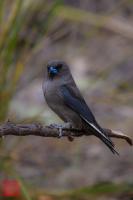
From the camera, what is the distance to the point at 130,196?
6102 mm

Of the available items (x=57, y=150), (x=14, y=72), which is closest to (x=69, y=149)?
(x=57, y=150)

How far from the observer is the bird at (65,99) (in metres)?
4.25

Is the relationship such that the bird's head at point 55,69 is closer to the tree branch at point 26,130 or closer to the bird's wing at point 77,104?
the bird's wing at point 77,104

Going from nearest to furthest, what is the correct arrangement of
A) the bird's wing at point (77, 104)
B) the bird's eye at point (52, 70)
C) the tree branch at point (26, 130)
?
the tree branch at point (26, 130) < the bird's wing at point (77, 104) < the bird's eye at point (52, 70)

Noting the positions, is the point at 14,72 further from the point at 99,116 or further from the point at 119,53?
the point at 119,53

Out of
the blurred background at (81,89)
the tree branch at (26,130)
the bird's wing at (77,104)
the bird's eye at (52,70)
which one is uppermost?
the blurred background at (81,89)

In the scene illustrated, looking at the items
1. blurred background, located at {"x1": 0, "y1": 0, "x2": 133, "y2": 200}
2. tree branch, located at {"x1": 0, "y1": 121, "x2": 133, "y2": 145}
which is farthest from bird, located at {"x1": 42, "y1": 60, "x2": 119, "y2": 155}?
blurred background, located at {"x1": 0, "y1": 0, "x2": 133, "y2": 200}

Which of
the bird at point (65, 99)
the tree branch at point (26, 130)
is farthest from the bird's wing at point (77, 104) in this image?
the tree branch at point (26, 130)

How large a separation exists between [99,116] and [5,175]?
2.00 metres

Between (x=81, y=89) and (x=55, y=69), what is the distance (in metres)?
2.47

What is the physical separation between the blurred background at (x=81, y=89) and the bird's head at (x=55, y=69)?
678mm

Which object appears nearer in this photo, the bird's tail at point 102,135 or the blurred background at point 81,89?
the bird's tail at point 102,135

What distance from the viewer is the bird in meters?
4.25

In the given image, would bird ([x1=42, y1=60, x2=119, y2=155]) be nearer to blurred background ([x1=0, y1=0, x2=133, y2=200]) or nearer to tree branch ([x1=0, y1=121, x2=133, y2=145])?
tree branch ([x1=0, y1=121, x2=133, y2=145])
